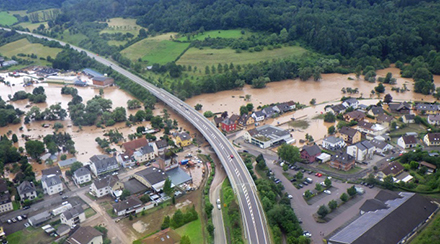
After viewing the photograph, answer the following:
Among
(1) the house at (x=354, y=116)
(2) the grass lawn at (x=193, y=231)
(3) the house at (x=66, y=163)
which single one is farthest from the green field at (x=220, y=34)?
(2) the grass lawn at (x=193, y=231)

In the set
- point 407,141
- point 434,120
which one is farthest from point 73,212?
point 434,120

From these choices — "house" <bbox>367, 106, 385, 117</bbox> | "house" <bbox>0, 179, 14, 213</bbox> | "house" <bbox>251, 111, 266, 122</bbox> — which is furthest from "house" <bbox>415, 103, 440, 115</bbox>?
"house" <bbox>0, 179, 14, 213</bbox>

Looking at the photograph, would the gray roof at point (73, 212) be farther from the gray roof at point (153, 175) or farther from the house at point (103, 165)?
the house at point (103, 165)

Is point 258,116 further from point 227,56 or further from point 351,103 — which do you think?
point 227,56

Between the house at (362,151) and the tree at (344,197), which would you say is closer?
the tree at (344,197)

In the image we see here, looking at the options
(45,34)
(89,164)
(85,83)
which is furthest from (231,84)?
(45,34)

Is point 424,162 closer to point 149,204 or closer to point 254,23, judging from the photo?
point 149,204

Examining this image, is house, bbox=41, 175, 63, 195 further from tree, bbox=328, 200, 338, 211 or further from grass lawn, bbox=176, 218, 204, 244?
tree, bbox=328, 200, 338, 211
